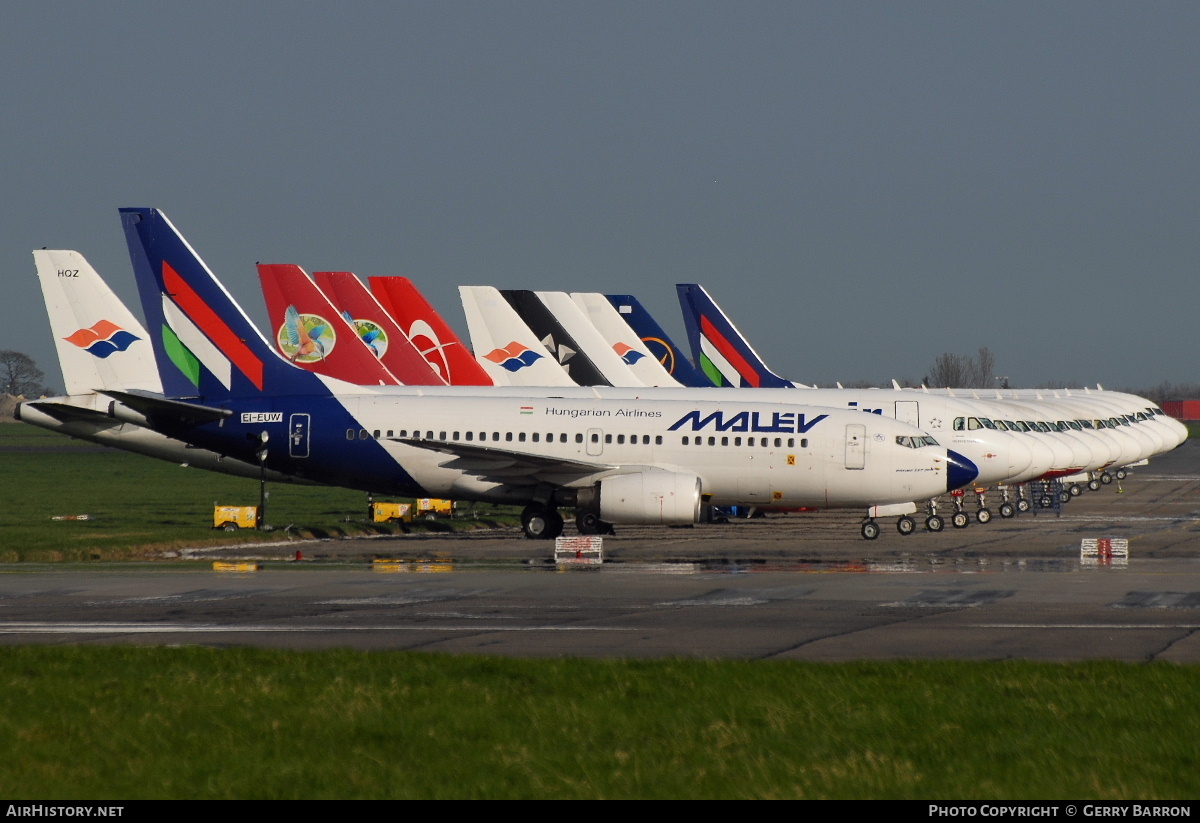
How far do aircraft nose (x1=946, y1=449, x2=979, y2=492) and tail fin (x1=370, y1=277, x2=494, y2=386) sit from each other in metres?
21.0

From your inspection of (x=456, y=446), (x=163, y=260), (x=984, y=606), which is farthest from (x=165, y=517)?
(x=984, y=606)

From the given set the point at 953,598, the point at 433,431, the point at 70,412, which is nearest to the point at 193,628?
the point at 953,598

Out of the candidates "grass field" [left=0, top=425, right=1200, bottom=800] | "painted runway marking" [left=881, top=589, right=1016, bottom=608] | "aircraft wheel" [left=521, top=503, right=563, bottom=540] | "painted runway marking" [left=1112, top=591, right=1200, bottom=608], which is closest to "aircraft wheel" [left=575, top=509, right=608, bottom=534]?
"aircraft wheel" [left=521, top=503, right=563, bottom=540]

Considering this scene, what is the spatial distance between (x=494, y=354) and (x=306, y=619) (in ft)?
121

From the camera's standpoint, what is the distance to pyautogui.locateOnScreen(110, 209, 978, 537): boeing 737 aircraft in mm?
40469

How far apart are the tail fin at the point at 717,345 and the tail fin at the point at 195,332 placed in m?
32.7

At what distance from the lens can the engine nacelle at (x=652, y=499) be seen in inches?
1542

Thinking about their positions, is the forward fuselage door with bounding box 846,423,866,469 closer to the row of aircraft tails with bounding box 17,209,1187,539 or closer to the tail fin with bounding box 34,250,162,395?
the row of aircraft tails with bounding box 17,209,1187,539

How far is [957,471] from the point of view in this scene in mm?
40688

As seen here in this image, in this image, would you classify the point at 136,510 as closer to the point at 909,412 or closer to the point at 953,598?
the point at 909,412

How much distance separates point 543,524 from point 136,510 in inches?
717

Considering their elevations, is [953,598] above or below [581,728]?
above

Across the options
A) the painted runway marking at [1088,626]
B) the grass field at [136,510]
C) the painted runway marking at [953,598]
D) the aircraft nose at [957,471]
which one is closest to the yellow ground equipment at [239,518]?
the grass field at [136,510]

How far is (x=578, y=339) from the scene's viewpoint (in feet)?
202
